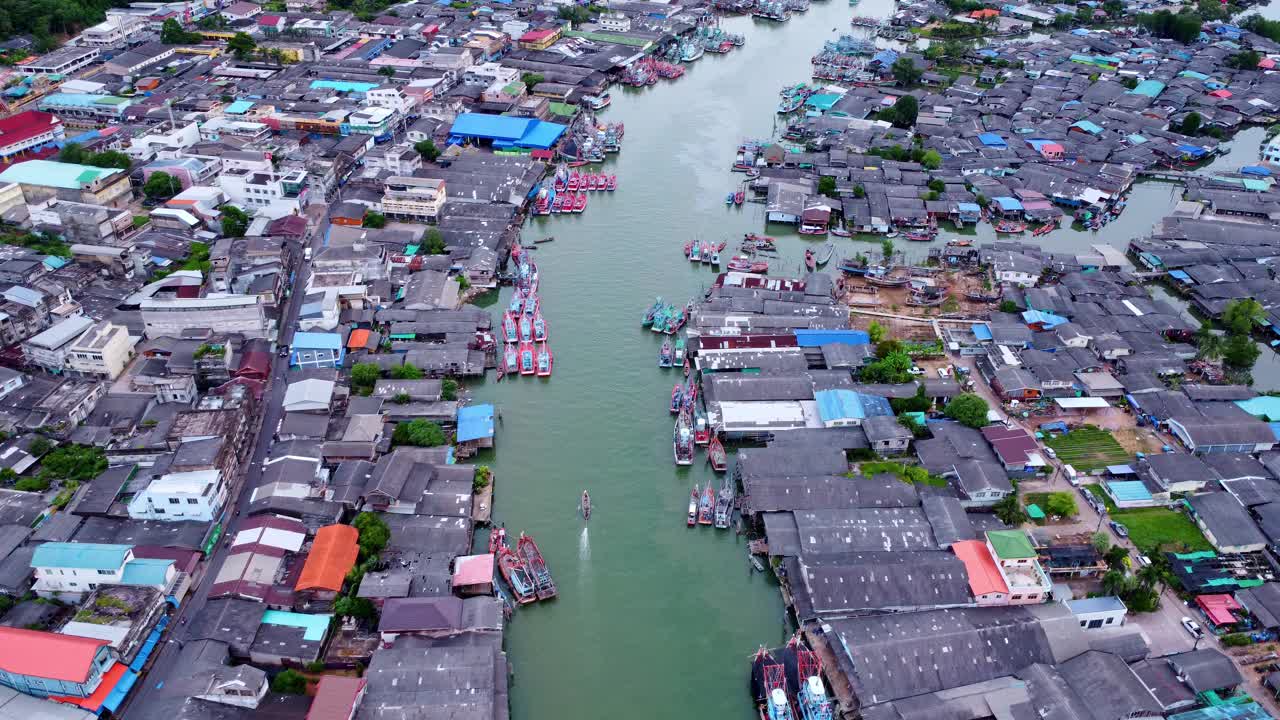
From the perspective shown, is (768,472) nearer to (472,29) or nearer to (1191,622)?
(1191,622)

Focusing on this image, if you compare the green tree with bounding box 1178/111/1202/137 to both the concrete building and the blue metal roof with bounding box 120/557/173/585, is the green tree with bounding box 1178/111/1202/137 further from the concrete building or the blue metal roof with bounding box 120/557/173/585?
the blue metal roof with bounding box 120/557/173/585

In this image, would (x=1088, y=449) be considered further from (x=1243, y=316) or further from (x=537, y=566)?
(x=537, y=566)

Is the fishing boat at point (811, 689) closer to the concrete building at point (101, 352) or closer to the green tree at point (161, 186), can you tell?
the concrete building at point (101, 352)

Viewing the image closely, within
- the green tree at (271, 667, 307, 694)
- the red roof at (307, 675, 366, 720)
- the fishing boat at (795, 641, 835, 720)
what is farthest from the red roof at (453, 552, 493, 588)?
the fishing boat at (795, 641, 835, 720)

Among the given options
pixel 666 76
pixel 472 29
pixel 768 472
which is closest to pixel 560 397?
pixel 768 472

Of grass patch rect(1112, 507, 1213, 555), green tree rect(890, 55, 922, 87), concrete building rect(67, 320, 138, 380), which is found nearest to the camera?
grass patch rect(1112, 507, 1213, 555)

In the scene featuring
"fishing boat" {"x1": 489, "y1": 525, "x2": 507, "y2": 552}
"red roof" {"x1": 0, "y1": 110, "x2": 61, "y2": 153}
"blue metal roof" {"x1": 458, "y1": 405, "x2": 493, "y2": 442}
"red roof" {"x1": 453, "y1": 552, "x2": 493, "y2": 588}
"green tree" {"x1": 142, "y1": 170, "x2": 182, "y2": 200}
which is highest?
"red roof" {"x1": 0, "y1": 110, "x2": 61, "y2": 153}

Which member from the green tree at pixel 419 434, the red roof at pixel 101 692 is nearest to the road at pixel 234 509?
the red roof at pixel 101 692

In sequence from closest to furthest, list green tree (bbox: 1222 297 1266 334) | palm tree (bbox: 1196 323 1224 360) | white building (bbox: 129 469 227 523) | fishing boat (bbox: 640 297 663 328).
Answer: white building (bbox: 129 469 227 523) → palm tree (bbox: 1196 323 1224 360) → green tree (bbox: 1222 297 1266 334) → fishing boat (bbox: 640 297 663 328)
